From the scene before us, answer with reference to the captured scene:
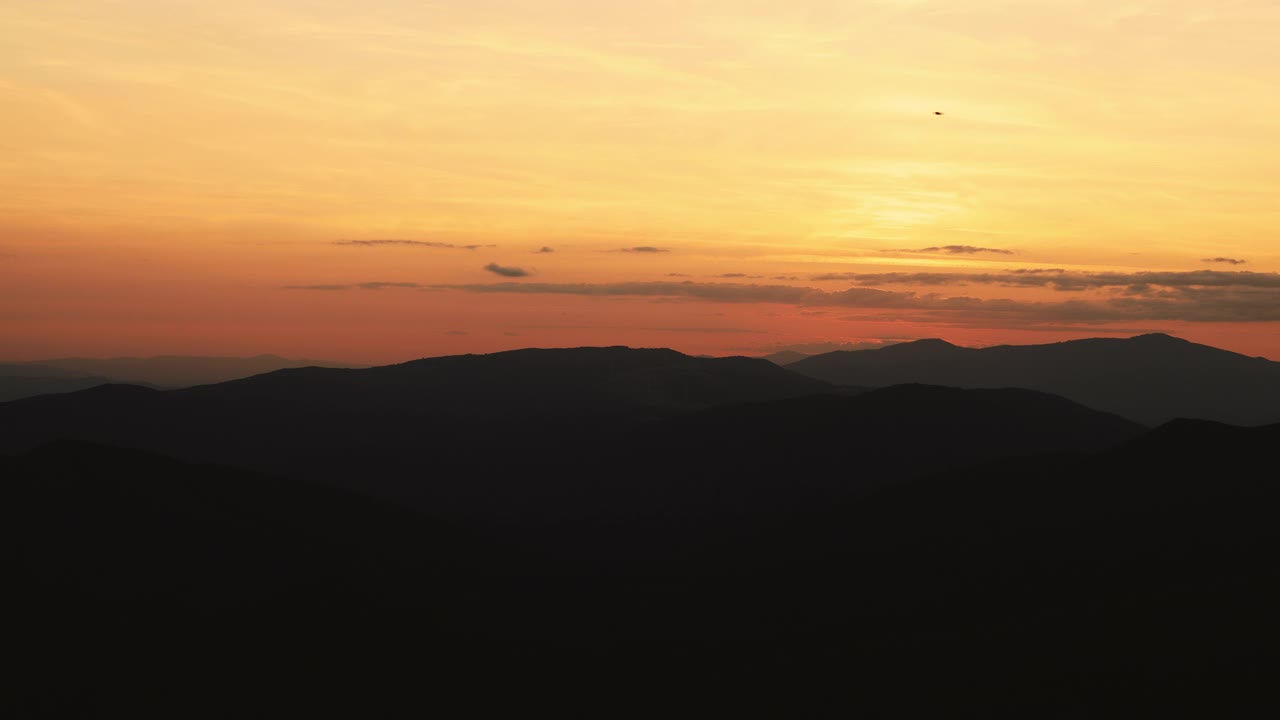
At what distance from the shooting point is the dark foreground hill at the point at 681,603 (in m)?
62.2

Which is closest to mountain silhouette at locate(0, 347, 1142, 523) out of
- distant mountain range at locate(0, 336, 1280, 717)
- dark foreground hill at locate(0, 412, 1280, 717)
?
distant mountain range at locate(0, 336, 1280, 717)

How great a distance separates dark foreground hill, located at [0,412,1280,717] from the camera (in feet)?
204

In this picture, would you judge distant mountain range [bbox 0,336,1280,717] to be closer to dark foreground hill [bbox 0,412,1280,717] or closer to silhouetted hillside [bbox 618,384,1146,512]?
dark foreground hill [bbox 0,412,1280,717]

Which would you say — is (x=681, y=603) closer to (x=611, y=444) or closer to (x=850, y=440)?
(x=850, y=440)

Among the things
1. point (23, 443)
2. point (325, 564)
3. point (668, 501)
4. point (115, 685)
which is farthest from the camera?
point (23, 443)

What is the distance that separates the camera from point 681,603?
89.9 m

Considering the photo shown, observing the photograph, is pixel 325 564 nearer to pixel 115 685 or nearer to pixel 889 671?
pixel 115 685

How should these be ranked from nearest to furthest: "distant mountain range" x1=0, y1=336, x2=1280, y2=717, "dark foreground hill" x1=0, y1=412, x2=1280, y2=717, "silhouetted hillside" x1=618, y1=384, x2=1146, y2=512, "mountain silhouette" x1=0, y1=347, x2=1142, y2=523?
"dark foreground hill" x1=0, y1=412, x2=1280, y2=717 < "distant mountain range" x1=0, y1=336, x2=1280, y2=717 < "silhouetted hillside" x1=618, y1=384, x2=1146, y2=512 < "mountain silhouette" x1=0, y1=347, x2=1142, y2=523

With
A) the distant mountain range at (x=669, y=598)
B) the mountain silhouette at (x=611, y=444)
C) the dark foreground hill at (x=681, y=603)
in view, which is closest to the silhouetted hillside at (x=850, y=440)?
the mountain silhouette at (x=611, y=444)

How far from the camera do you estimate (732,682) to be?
7175cm

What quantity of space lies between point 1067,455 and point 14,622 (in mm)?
86738

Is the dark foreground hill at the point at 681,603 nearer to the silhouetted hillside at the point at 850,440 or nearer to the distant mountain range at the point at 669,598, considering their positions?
the distant mountain range at the point at 669,598

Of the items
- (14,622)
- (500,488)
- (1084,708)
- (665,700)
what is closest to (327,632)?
(14,622)

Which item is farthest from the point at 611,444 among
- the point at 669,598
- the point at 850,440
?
the point at 669,598
